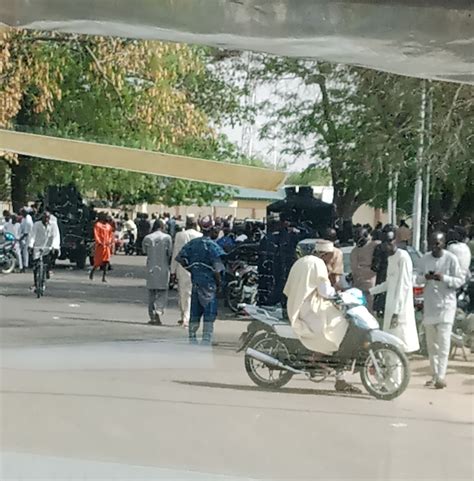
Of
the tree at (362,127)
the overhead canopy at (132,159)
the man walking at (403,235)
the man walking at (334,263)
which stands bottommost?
the man walking at (334,263)

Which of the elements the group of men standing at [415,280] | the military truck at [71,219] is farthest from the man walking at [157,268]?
the group of men standing at [415,280]

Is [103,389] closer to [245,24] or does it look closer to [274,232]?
[274,232]

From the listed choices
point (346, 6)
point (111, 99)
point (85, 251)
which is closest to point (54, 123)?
point (111, 99)

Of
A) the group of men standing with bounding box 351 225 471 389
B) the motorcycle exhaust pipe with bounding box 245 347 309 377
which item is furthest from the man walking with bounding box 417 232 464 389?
the motorcycle exhaust pipe with bounding box 245 347 309 377

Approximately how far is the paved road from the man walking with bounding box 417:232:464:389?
0.08m

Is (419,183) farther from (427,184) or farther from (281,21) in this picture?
(281,21)

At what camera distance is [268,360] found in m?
3.22

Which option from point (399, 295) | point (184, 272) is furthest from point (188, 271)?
point (399, 295)

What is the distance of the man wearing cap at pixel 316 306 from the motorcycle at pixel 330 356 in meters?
0.03

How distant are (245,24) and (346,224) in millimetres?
853

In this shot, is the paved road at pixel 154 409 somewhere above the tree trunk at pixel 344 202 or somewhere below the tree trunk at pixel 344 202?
below

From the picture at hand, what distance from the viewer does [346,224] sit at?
3160mm

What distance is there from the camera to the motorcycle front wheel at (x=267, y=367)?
125 inches

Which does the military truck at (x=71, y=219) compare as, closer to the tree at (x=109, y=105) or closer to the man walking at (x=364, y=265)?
the tree at (x=109, y=105)
